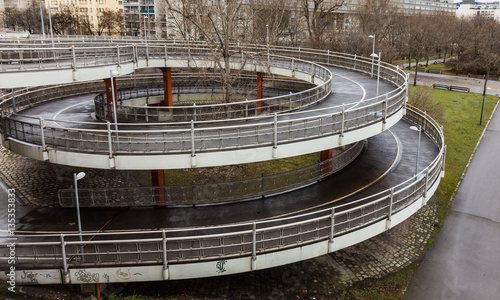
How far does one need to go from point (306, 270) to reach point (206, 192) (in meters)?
6.30

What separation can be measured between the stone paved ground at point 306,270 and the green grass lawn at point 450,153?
0.50 meters

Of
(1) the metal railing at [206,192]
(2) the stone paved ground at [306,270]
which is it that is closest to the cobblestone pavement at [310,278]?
(2) the stone paved ground at [306,270]

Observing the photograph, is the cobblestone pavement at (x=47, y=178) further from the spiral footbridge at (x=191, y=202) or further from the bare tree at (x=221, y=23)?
the bare tree at (x=221, y=23)

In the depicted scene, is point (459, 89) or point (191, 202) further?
point (459, 89)

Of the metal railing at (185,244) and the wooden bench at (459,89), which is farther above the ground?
the wooden bench at (459,89)

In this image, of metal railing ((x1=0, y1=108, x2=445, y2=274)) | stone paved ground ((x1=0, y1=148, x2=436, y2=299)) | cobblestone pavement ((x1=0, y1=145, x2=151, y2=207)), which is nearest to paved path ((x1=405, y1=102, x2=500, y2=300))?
stone paved ground ((x1=0, y1=148, x2=436, y2=299))

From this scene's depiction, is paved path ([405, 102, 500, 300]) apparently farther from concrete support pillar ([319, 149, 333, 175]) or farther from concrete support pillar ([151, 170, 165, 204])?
concrete support pillar ([151, 170, 165, 204])

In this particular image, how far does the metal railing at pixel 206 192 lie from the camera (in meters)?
20.9

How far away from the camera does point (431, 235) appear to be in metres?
25.8

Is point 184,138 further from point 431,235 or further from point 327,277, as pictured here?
point 431,235

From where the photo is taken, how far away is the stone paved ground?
19.3 meters

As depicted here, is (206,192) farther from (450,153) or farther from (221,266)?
(450,153)

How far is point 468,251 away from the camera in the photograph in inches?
947

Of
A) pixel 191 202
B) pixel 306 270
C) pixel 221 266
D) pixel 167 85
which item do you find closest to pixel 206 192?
pixel 191 202
